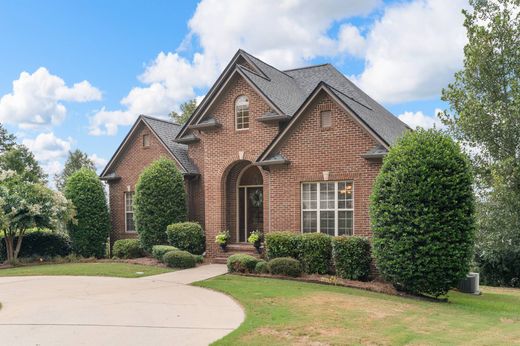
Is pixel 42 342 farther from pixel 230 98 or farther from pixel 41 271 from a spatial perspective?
pixel 230 98

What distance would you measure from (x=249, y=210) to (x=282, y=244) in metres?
4.64

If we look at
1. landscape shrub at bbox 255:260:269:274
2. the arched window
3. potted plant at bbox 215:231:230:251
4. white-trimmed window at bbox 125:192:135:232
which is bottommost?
landscape shrub at bbox 255:260:269:274

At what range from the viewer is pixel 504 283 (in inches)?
772

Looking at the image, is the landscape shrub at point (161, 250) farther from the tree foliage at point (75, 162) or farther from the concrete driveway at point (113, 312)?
the tree foliage at point (75, 162)

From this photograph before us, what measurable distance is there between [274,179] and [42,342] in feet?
33.4

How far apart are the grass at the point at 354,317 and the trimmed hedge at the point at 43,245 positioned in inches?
442

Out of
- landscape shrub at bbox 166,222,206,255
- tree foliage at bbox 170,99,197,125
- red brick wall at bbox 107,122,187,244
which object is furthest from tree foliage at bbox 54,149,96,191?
landscape shrub at bbox 166,222,206,255

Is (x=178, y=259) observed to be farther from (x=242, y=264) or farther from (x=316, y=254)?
(x=316, y=254)

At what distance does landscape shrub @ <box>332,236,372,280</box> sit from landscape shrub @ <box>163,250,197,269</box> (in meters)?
5.19

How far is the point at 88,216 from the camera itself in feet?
67.9

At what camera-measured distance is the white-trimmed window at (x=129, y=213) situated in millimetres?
22203

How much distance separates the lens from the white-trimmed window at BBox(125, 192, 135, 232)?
22.2m

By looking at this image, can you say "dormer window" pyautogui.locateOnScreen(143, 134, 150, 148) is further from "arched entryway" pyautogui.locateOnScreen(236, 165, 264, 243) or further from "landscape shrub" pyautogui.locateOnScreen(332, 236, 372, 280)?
"landscape shrub" pyautogui.locateOnScreen(332, 236, 372, 280)

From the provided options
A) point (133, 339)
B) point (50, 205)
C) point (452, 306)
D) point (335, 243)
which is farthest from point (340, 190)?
point (50, 205)
